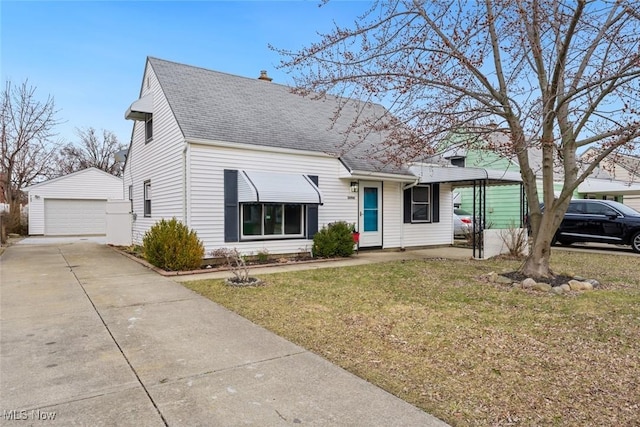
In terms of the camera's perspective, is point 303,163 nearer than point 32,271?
No

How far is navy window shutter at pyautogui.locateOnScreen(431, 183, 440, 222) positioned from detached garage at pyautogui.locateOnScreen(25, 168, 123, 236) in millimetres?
19187

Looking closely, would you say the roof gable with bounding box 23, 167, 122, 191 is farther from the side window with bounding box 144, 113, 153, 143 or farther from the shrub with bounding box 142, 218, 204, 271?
the shrub with bounding box 142, 218, 204, 271

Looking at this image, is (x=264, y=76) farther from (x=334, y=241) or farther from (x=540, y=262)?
A: (x=540, y=262)

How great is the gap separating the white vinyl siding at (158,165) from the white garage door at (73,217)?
1028cm

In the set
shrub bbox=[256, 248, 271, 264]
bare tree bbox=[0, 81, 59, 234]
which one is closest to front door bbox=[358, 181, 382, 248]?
shrub bbox=[256, 248, 271, 264]

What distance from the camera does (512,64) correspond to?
296 inches

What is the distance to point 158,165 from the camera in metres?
12.2

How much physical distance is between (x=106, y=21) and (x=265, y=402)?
11917 mm

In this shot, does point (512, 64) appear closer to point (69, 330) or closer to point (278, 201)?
point (278, 201)

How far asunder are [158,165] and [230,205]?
11.6 ft

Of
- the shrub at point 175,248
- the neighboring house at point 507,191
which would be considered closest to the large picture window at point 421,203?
the neighboring house at point 507,191

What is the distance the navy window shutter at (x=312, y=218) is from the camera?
11.7 meters

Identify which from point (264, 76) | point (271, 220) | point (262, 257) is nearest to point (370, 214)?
point (271, 220)

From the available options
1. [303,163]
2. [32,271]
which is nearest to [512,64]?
[303,163]
